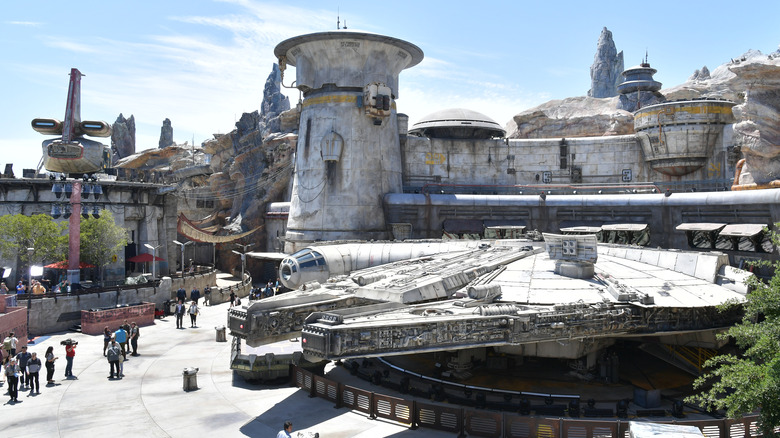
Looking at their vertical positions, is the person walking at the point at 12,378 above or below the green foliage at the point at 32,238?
below

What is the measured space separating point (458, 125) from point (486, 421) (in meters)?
37.8

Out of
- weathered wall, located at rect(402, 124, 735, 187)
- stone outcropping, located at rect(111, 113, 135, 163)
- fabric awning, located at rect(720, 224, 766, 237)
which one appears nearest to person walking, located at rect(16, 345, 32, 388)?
weathered wall, located at rect(402, 124, 735, 187)

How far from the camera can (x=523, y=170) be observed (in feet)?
175

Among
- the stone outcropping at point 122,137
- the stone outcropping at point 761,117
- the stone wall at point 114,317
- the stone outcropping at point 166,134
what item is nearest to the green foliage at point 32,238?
the stone wall at point 114,317

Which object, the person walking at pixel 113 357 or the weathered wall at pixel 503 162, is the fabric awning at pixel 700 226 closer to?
the weathered wall at pixel 503 162

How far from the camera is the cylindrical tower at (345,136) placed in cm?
4791

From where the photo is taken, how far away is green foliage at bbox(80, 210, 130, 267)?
153ft

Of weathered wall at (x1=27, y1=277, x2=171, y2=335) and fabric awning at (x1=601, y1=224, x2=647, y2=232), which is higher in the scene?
fabric awning at (x1=601, y1=224, x2=647, y2=232)

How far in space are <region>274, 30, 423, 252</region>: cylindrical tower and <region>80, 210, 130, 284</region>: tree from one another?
52.9ft

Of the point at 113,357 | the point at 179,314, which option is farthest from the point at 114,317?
the point at 113,357

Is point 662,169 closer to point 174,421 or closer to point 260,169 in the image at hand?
point 174,421

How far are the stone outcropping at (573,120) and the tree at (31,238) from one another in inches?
2289

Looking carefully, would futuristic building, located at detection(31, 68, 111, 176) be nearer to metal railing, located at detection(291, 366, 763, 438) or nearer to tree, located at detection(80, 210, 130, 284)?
tree, located at detection(80, 210, 130, 284)

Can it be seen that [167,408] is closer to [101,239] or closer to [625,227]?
[101,239]
